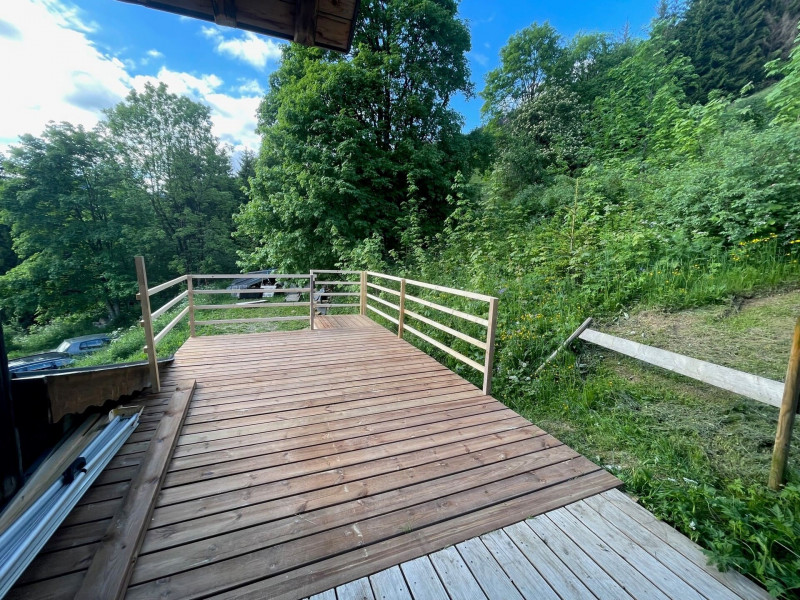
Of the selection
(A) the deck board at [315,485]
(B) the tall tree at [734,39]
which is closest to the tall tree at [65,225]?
(A) the deck board at [315,485]

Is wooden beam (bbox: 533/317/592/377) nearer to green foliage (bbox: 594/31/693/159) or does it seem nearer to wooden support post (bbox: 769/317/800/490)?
wooden support post (bbox: 769/317/800/490)

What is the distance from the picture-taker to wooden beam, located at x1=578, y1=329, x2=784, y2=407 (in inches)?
67.2

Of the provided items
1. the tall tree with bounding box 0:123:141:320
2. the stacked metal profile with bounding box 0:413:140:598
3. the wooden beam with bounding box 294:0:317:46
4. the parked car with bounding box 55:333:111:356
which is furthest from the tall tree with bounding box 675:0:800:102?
the tall tree with bounding box 0:123:141:320

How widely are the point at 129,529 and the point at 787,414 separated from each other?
316cm

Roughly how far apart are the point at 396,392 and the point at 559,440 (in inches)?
54.2

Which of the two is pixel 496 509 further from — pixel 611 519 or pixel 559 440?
pixel 559 440

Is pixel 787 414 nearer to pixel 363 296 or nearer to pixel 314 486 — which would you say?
pixel 314 486

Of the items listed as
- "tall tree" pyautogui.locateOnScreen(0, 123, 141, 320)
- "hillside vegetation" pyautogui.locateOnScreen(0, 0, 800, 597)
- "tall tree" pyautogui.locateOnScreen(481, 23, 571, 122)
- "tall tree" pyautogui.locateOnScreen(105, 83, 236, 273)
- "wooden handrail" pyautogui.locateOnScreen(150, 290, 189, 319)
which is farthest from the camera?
"tall tree" pyautogui.locateOnScreen(105, 83, 236, 273)

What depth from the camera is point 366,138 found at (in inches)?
334

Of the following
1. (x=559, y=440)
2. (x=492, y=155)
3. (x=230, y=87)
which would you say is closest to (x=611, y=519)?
(x=559, y=440)

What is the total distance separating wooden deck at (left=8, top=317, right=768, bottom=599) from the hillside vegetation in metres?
0.70

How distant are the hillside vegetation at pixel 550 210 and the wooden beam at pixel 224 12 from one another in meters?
3.33

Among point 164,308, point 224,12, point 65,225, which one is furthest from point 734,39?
point 65,225

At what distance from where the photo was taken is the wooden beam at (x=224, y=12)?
155cm
